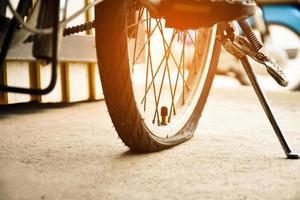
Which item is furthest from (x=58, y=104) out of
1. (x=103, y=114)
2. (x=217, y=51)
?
(x=217, y=51)

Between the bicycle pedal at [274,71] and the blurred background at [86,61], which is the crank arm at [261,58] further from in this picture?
the blurred background at [86,61]

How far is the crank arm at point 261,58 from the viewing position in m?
1.14

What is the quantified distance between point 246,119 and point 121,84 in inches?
32.9

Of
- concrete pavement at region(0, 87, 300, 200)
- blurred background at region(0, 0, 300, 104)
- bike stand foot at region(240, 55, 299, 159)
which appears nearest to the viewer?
concrete pavement at region(0, 87, 300, 200)

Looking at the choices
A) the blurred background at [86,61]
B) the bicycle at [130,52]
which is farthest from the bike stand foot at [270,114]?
the blurred background at [86,61]

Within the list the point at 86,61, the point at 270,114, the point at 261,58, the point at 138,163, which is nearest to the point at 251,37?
the point at 261,58

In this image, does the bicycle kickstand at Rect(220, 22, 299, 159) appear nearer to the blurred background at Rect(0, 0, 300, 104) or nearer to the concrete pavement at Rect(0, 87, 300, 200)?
the concrete pavement at Rect(0, 87, 300, 200)

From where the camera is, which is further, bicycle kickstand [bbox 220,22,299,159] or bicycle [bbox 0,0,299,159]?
bicycle kickstand [bbox 220,22,299,159]

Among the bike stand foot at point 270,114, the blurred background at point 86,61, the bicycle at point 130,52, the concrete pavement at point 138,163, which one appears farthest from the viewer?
the blurred background at point 86,61

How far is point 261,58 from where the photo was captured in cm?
115

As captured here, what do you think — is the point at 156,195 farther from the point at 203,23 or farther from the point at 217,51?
the point at 217,51

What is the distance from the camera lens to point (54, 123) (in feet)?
5.34

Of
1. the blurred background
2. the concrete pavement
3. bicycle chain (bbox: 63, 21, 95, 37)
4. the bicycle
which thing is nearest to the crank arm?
the bicycle

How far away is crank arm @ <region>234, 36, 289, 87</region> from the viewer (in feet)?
3.74
